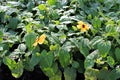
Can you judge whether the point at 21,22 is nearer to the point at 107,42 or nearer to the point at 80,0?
the point at 80,0

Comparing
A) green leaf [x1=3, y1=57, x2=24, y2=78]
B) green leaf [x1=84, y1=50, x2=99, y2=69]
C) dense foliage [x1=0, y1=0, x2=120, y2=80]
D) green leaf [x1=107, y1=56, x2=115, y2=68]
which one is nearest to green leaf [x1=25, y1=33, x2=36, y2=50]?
dense foliage [x1=0, y1=0, x2=120, y2=80]

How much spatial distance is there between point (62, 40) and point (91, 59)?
240mm

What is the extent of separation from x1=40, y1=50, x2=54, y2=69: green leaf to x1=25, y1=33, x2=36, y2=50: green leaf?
3.9 inches

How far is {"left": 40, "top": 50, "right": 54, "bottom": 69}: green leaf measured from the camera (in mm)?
1741

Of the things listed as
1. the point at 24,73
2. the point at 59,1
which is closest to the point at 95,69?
the point at 24,73

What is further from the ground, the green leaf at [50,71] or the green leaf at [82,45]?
the green leaf at [82,45]

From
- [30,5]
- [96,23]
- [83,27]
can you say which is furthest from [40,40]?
[30,5]

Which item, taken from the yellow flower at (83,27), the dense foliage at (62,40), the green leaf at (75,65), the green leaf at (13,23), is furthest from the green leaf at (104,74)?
the green leaf at (13,23)

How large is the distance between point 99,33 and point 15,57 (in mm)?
537

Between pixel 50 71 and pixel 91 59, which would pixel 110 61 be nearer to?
pixel 91 59

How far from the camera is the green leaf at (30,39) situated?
182cm

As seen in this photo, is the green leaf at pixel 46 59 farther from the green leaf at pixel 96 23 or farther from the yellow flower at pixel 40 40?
the green leaf at pixel 96 23

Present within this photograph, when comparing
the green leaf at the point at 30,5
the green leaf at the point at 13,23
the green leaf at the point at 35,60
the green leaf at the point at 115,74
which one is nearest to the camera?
the green leaf at the point at 115,74

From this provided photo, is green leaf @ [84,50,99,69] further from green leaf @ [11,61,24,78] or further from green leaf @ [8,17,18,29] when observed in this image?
green leaf @ [8,17,18,29]
